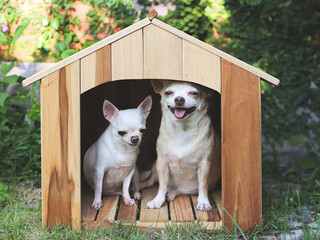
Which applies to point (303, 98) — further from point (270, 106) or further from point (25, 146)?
point (25, 146)

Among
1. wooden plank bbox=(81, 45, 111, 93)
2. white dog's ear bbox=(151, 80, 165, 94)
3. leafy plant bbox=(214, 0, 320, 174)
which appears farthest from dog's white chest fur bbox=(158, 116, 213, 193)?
leafy plant bbox=(214, 0, 320, 174)

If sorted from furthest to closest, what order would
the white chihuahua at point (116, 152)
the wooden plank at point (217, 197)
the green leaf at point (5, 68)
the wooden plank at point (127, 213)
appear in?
the green leaf at point (5, 68) < the wooden plank at point (217, 197) < the white chihuahua at point (116, 152) < the wooden plank at point (127, 213)

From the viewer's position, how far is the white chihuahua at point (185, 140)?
3.42m

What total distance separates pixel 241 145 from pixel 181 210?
83cm

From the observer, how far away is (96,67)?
3.05 m

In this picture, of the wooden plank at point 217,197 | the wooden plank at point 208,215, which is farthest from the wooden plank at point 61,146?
the wooden plank at point 217,197

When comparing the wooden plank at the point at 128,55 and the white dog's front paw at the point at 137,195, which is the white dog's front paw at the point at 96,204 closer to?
the white dog's front paw at the point at 137,195

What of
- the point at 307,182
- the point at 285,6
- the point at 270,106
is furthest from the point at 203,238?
the point at 285,6

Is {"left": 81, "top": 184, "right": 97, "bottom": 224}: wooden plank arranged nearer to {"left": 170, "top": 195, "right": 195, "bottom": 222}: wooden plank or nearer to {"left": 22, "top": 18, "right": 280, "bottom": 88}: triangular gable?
{"left": 170, "top": 195, "right": 195, "bottom": 222}: wooden plank

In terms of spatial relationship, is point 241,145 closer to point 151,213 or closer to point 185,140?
point 185,140

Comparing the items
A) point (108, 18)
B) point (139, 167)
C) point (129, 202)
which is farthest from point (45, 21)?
point (129, 202)

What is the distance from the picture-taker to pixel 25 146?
4.54m

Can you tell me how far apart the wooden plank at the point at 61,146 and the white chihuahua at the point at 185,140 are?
2.47 ft

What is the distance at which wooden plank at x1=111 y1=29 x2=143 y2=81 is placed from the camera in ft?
9.99
